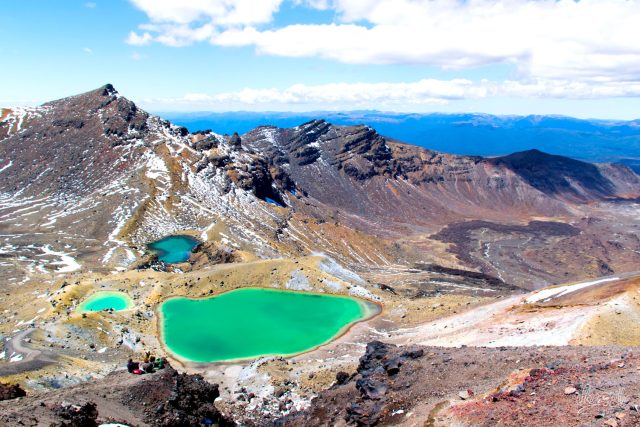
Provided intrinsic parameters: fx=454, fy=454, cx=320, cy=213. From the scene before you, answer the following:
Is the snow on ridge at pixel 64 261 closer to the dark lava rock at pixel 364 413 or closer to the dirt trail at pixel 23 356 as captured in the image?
the dirt trail at pixel 23 356

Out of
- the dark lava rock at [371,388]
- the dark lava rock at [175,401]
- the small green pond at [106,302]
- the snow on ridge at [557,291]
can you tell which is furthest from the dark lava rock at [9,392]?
the snow on ridge at [557,291]

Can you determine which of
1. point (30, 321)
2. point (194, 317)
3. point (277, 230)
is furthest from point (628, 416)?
point (277, 230)

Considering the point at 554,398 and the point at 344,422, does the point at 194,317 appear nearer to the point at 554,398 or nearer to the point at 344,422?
the point at 344,422

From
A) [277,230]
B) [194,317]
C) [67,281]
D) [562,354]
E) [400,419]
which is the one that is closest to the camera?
[400,419]

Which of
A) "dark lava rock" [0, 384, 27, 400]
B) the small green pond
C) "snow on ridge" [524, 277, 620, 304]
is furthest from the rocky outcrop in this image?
the small green pond

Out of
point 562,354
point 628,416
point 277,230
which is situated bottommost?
point 277,230

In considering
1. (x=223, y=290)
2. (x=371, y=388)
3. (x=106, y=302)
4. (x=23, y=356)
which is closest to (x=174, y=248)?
(x=223, y=290)
